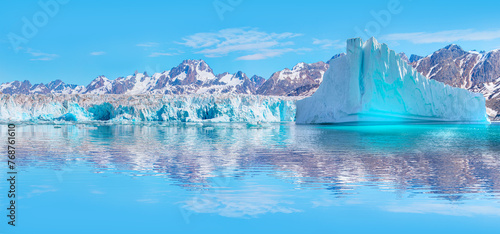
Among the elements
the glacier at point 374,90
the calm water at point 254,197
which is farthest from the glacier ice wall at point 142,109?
the calm water at point 254,197

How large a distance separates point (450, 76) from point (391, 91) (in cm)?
18458

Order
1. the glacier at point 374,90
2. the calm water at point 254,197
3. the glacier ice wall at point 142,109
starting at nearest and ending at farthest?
the calm water at point 254,197 → the glacier at point 374,90 → the glacier ice wall at point 142,109

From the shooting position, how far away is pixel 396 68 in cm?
3612

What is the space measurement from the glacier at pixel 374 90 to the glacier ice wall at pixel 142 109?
16583 mm

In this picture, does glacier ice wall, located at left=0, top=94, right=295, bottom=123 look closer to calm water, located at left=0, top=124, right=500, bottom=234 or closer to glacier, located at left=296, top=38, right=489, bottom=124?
glacier, located at left=296, top=38, right=489, bottom=124

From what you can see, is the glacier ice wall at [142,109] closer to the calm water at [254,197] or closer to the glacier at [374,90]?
the glacier at [374,90]

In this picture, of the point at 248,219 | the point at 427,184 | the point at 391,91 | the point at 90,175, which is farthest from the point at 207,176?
the point at 391,91

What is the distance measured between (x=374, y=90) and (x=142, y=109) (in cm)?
3304

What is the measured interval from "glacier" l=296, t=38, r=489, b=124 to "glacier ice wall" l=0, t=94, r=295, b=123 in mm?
16583

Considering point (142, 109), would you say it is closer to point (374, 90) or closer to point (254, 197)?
point (374, 90)

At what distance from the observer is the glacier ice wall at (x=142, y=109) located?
178ft

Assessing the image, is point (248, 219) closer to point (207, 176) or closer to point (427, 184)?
point (207, 176)

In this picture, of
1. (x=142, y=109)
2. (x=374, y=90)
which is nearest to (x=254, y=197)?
(x=374, y=90)

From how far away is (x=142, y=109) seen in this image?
185ft
